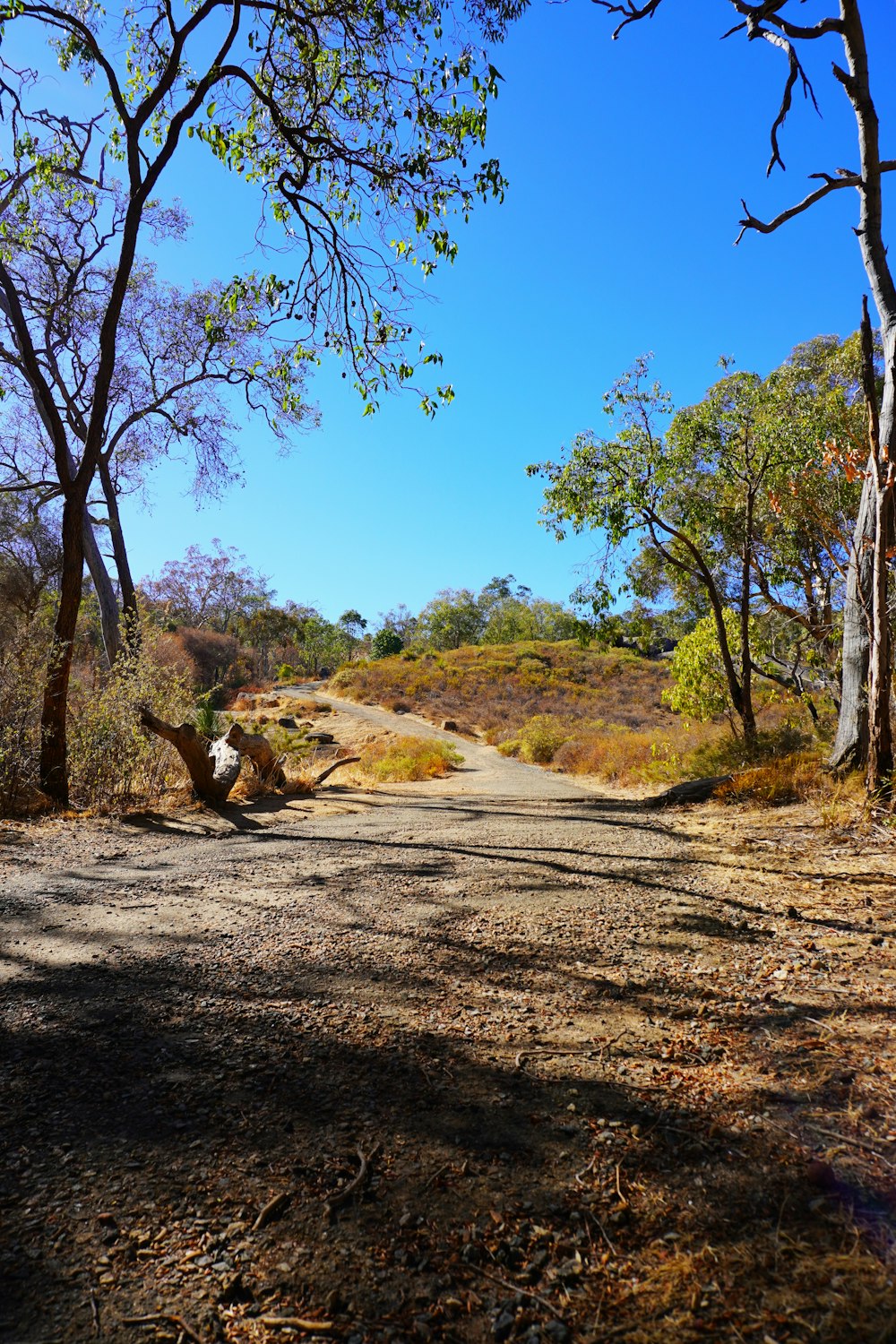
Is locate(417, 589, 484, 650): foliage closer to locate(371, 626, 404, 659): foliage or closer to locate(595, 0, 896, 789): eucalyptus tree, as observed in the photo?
locate(371, 626, 404, 659): foliage

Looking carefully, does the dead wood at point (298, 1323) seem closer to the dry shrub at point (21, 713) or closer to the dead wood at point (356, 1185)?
the dead wood at point (356, 1185)

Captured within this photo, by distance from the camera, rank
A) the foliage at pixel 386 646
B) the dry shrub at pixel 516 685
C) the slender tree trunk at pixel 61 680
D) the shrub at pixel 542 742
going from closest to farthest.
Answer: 1. the slender tree trunk at pixel 61 680
2. the shrub at pixel 542 742
3. the dry shrub at pixel 516 685
4. the foliage at pixel 386 646

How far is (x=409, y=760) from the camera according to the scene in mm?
16328

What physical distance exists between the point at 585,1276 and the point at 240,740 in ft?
28.9

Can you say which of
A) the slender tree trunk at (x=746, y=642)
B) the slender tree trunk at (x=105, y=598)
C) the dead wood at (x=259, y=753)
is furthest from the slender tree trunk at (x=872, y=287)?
the slender tree trunk at (x=105, y=598)

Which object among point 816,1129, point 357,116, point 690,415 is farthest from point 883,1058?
point 690,415

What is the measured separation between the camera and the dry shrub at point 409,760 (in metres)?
15.8

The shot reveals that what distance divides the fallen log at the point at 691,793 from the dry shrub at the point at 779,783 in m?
0.19

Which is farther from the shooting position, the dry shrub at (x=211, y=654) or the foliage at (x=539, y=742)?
the dry shrub at (x=211, y=654)

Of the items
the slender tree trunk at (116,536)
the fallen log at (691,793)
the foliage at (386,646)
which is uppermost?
the foliage at (386,646)

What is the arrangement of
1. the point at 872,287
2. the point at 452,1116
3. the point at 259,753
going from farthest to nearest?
1. the point at 259,753
2. the point at 872,287
3. the point at 452,1116

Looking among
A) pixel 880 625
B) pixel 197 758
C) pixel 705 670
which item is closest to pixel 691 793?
pixel 880 625

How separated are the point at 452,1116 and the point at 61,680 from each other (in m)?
7.12

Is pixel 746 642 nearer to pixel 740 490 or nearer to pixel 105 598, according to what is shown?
pixel 740 490
